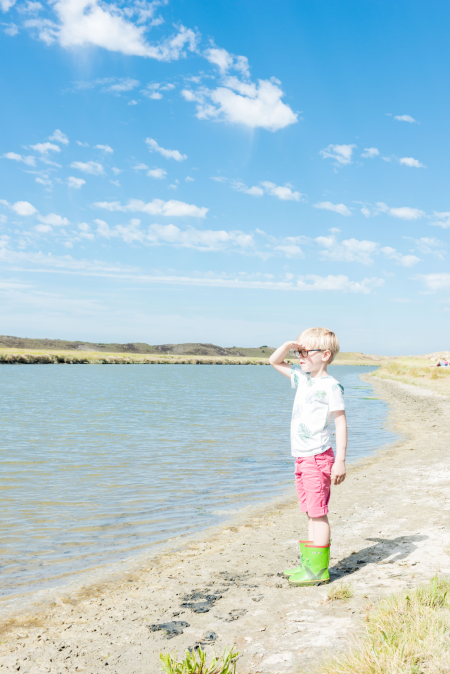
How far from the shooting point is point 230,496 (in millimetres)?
10266

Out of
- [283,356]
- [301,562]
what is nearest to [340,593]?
[301,562]

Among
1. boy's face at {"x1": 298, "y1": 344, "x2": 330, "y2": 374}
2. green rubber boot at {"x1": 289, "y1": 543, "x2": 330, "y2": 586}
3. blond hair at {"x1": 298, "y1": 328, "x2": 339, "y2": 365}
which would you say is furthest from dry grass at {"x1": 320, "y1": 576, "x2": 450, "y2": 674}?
blond hair at {"x1": 298, "y1": 328, "x2": 339, "y2": 365}

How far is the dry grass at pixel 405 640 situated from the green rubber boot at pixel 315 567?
105cm

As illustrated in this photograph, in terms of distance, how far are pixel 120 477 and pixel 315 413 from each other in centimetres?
773

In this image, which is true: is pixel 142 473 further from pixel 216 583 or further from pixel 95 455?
pixel 216 583

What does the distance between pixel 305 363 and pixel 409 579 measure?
7.35ft

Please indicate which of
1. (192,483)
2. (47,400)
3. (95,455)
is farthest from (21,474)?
(47,400)

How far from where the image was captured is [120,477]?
11547 millimetres

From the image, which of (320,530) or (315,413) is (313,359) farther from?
(320,530)

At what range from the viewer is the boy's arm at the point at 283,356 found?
16.3ft

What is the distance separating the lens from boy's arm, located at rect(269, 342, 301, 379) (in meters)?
4.95

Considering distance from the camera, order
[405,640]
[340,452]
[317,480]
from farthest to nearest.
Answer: [317,480], [340,452], [405,640]

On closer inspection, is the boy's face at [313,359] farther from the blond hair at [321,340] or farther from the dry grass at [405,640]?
the dry grass at [405,640]

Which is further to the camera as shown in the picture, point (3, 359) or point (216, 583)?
point (3, 359)
